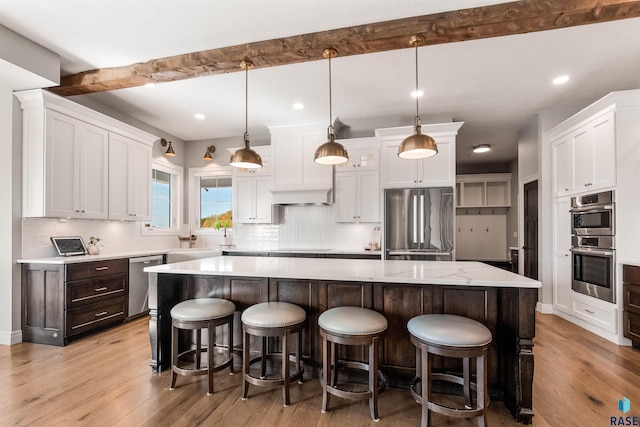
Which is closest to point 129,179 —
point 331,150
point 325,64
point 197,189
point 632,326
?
point 197,189

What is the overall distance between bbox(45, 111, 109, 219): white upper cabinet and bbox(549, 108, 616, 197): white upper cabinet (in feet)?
19.3

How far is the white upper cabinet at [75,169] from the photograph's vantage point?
331 centimetres

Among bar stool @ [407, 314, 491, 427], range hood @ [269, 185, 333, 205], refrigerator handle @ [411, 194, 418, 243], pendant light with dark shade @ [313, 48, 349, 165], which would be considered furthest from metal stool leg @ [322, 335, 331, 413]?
range hood @ [269, 185, 333, 205]

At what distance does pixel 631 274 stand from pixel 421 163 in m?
2.50

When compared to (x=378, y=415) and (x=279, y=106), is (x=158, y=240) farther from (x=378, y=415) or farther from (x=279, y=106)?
(x=378, y=415)

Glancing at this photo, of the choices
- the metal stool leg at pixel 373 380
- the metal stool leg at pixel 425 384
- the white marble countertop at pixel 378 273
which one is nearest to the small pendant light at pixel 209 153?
the white marble countertop at pixel 378 273

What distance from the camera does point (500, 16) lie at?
234cm

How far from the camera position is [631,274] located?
123 inches

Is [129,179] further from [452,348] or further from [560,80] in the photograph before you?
[560,80]

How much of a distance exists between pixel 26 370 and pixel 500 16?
186 inches

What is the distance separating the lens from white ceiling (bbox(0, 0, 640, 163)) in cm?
245

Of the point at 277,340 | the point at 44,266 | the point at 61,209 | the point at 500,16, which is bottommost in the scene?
the point at 277,340

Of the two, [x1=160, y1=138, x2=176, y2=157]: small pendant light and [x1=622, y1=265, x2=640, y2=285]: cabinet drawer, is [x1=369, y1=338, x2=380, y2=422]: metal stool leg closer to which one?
[x1=622, y1=265, x2=640, y2=285]: cabinet drawer

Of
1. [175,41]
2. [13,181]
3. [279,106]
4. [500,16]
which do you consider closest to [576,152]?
[500,16]
